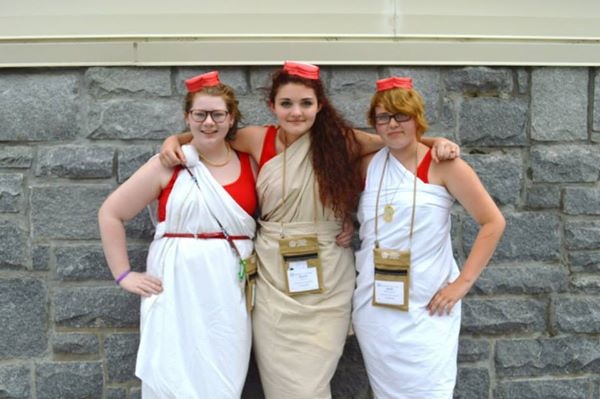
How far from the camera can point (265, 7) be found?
8.30ft

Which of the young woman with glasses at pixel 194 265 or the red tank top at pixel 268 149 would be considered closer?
the young woman with glasses at pixel 194 265

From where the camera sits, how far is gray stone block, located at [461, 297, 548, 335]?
267 centimetres

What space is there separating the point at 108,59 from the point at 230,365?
1.38 m

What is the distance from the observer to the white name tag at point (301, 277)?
Answer: 2189 millimetres

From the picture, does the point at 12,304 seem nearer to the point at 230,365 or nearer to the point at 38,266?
the point at 38,266

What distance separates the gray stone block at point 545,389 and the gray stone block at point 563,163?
3.07ft

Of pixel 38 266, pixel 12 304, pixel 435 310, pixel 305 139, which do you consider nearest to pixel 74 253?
pixel 38 266

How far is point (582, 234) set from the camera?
2658mm

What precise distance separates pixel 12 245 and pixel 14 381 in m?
0.61

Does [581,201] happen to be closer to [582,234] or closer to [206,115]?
[582,234]

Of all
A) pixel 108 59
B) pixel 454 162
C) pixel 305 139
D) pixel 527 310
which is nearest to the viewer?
pixel 454 162

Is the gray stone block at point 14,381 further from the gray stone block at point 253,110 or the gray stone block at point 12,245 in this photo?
the gray stone block at point 253,110

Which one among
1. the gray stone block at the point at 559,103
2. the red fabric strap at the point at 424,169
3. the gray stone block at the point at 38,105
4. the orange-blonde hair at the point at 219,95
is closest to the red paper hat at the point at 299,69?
the orange-blonde hair at the point at 219,95

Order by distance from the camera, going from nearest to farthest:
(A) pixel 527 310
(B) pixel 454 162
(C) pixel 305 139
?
(B) pixel 454 162
(C) pixel 305 139
(A) pixel 527 310
